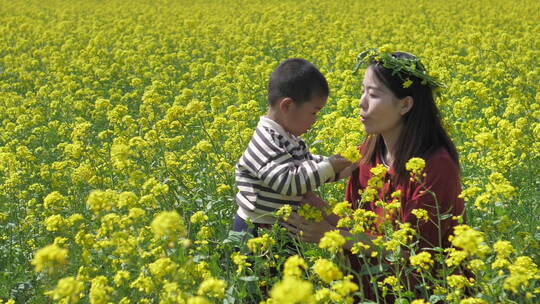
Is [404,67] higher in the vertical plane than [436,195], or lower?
higher

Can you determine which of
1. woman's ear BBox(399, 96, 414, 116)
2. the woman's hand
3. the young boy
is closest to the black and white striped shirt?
the young boy

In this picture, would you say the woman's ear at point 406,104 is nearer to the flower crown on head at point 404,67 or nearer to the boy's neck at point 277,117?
the flower crown on head at point 404,67

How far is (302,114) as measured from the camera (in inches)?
130

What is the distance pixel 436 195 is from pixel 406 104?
0.49 m

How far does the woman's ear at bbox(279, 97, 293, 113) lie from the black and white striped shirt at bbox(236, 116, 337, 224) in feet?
0.25

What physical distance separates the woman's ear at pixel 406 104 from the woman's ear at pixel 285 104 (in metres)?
0.52

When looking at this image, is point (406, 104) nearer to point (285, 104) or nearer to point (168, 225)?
point (285, 104)

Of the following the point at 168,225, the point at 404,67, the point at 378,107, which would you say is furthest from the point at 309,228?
the point at 168,225

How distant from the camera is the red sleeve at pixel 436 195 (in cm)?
309

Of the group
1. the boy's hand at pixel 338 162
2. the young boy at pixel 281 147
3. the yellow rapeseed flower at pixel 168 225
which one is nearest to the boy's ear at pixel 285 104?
the young boy at pixel 281 147

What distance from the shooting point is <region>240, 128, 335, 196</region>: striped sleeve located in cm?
313

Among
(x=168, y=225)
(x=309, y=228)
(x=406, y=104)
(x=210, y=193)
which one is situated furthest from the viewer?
(x=210, y=193)

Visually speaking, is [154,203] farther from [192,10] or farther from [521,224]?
[192,10]

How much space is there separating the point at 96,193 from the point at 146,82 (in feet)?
22.7
